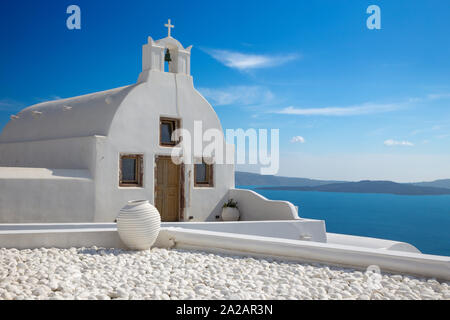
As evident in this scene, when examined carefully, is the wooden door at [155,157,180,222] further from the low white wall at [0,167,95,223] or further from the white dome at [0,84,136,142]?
the low white wall at [0,167,95,223]

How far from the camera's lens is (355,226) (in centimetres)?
7831

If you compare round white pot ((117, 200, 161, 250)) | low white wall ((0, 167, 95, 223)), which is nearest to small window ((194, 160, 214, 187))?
low white wall ((0, 167, 95, 223))

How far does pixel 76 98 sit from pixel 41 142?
2258 mm

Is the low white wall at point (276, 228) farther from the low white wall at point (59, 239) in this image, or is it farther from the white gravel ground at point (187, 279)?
the white gravel ground at point (187, 279)

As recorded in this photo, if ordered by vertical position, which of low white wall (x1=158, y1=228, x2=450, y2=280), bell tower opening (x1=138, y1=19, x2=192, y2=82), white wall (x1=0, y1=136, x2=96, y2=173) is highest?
bell tower opening (x1=138, y1=19, x2=192, y2=82)

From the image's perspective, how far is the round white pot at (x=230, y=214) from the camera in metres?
15.1

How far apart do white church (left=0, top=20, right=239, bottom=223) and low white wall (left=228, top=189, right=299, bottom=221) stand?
641mm

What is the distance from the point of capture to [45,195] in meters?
11.7

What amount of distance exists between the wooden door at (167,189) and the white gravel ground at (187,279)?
713 centimetres

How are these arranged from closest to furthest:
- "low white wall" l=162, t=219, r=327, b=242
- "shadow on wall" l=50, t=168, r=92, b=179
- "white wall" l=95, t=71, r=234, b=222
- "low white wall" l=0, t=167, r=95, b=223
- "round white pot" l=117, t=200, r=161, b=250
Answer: "round white pot" l=117, t=200, r=161, b=250, "low white wall" l=0, t=167, r=95, b=223, "low white wall" l=162, t=219, r=327, b=242, "shadow on wall" l=50, t=168, r=92, b=179, "white wall" l=95, t=71, r=234, b=222

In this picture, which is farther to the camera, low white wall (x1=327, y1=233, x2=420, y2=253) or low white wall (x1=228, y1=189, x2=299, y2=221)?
low white wall (x1=327, y1=233, x2=420, y2=253)

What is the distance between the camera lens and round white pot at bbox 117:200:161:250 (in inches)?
298
